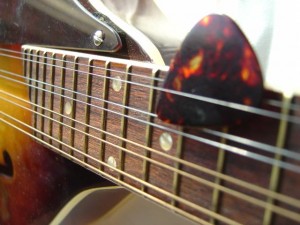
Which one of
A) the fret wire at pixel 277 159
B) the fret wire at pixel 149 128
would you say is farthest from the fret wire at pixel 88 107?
the fret wire at pixel 277 159

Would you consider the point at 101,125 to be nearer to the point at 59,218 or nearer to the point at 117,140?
the point at 117,140

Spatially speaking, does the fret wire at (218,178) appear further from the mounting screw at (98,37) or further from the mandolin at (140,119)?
the mounting screw at (98,37)

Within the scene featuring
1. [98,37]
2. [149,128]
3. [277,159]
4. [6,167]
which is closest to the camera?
[277,159]

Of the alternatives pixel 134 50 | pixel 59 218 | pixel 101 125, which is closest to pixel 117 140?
pixel 101 125

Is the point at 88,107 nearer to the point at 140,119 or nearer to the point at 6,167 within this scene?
the point at 140,119

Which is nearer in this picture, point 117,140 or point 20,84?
point 117,140

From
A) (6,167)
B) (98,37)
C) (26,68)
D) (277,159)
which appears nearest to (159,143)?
(277,159)

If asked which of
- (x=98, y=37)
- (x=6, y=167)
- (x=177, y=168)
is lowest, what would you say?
(x=6, y=167)
